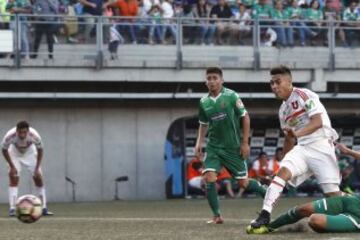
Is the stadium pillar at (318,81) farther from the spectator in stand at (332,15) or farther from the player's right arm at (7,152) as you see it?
the player's right arm at (7,152)

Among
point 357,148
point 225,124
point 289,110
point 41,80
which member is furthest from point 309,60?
point 289,110

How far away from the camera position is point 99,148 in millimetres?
28625

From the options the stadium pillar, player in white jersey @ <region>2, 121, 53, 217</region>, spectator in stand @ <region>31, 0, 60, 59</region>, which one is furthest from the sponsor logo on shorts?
the stadium pillar

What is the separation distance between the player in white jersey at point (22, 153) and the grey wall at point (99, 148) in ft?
27.3

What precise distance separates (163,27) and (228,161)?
11.8 m

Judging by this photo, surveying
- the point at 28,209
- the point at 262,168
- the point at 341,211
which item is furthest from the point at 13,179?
the point at 262,168

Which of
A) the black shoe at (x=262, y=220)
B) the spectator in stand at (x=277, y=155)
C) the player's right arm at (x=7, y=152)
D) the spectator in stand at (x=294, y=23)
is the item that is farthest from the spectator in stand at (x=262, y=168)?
the black shoe at (x=262, y=220)

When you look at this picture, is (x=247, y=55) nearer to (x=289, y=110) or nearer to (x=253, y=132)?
(x=253, y=132)

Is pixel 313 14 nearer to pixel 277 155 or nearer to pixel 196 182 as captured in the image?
pixel 277 155

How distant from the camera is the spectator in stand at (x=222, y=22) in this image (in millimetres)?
26766

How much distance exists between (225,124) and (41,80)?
12.1 m

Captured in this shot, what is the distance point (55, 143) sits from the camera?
28.3 metres

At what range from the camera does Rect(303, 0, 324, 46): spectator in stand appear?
27.5 m

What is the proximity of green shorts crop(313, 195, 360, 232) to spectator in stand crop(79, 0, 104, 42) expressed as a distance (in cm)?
1519
